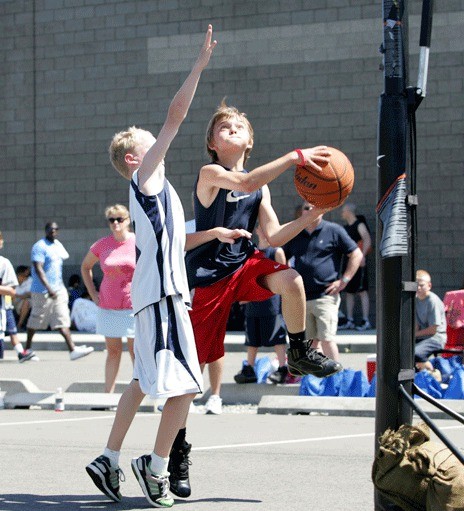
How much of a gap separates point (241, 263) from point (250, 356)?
230 inches

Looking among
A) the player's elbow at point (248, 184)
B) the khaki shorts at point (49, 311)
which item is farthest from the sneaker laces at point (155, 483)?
the khaki shorts at point (49, 311)

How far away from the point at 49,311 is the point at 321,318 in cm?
613

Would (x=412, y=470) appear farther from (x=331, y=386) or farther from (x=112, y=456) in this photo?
(x=331, y=386)

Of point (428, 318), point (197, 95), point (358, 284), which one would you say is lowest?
point (358, 284)

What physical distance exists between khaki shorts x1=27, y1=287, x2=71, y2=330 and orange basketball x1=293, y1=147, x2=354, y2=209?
11.5 metres

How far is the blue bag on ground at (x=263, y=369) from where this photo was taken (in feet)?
39.7

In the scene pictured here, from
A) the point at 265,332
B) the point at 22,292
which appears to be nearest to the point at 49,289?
the point at 265,332

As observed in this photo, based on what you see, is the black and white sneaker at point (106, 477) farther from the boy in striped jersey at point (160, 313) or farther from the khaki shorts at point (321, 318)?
the khaki shorts at point (321, 318)

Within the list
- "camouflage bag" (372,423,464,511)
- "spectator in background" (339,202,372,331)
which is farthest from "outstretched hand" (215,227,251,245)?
"spectator in background" (339,202,372,331)

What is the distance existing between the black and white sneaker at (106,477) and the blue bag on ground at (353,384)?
494 cm

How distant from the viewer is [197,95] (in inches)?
953

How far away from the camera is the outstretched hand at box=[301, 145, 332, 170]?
19.4 ft

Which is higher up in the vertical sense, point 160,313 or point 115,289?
point 160,313

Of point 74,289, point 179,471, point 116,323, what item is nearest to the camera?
point 179,471
